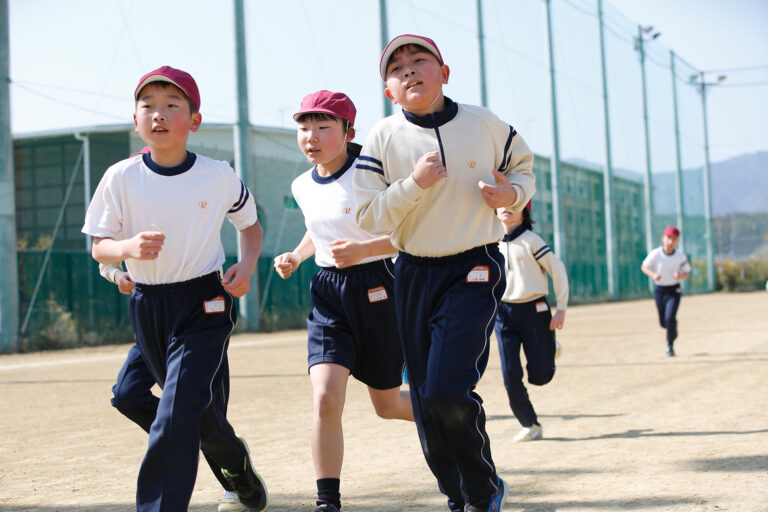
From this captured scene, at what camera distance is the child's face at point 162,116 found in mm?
3840

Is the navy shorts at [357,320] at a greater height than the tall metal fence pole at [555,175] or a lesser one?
lesser

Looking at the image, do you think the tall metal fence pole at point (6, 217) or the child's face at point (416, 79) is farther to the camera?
the tall metal fence pole at point (6, 217)

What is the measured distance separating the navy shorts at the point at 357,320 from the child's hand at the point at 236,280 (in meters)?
0.62

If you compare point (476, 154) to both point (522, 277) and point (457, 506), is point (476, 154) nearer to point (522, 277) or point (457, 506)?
point (457, 506)

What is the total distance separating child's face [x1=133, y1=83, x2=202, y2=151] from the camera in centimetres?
384

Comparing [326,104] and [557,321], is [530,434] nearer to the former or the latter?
[557,321]

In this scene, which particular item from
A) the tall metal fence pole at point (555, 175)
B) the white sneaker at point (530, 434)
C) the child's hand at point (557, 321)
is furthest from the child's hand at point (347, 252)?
the tall metal fence pole at point (555, 175)

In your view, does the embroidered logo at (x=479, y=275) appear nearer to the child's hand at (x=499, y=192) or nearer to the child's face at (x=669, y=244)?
the child's hand at (x=499, y=192)

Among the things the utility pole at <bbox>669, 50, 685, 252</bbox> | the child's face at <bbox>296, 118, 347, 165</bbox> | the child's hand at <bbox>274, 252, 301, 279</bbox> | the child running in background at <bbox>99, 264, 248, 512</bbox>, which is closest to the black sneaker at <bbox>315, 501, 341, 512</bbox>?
the child running in background at <bbox>99, 264, 248, 512</bbox>

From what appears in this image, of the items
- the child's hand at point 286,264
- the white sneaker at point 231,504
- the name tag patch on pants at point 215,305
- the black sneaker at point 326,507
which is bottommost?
the white sneaker at point 231,504

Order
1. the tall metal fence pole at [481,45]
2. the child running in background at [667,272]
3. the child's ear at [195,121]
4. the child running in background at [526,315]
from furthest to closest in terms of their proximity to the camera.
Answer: the tall metal fence pole at [481,45] < the child running in background at [667,272] < the child running in background at [526,315] < the child's ear at [195,121]

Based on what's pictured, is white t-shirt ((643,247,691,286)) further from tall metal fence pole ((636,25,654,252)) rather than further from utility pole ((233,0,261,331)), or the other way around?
tall metal fence pole ((636,25,654,252))

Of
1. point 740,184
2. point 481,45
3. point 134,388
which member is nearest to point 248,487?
point 134,388

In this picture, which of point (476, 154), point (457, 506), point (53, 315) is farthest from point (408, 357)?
point (53, 315)
